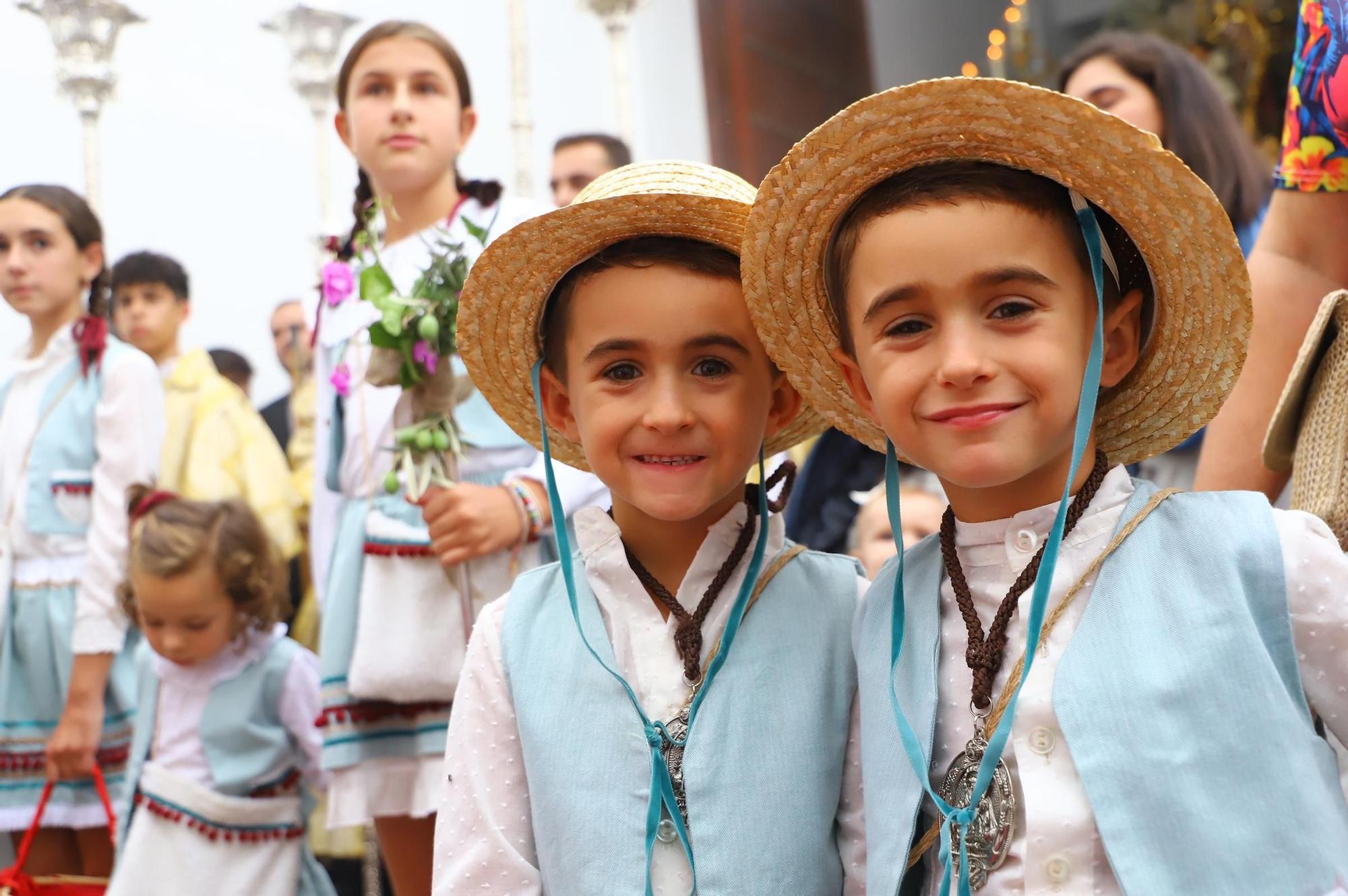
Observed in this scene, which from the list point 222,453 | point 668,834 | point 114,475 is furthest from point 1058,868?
point 222,453

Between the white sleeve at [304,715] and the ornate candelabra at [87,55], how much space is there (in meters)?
3.15

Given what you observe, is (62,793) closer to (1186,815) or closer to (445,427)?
(445,427)

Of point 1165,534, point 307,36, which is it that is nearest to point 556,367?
point 1165,534

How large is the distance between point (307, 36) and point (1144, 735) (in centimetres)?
580

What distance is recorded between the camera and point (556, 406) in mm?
2012

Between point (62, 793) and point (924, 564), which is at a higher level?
point (924, 564)

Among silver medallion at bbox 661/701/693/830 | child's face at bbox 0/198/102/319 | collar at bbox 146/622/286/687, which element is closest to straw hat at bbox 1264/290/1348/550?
silver medallion at bbox 661/701/693/830

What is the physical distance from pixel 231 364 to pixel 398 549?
367 cm

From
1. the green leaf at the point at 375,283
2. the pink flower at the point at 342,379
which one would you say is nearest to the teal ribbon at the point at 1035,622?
the green leaf at the point at 375,283

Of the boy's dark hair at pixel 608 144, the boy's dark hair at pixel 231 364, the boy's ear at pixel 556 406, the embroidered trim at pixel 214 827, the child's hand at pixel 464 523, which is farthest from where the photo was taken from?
the boy's dark hair at pixel 231 364

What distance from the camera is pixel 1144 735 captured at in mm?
1394

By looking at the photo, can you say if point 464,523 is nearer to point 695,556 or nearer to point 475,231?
point 475,231

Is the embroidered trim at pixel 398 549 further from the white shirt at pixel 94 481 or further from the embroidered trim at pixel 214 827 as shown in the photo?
the white shirt at pixel 94 481

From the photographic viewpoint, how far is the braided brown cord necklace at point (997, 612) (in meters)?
1.52
